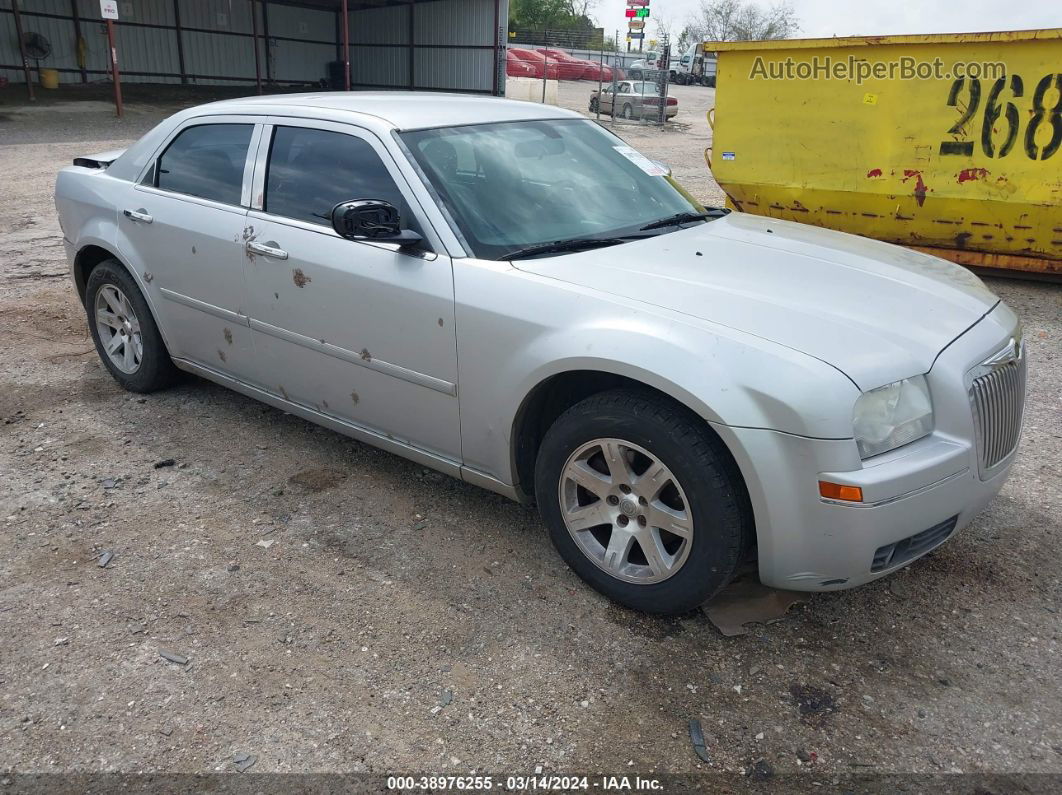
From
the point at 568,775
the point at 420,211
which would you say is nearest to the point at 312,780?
the point at 568,775

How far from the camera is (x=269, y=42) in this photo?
28.8 meters

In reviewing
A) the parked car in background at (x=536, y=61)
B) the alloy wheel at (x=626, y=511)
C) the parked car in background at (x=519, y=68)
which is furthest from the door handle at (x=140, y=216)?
the parked car in background at (x=536, y=61)

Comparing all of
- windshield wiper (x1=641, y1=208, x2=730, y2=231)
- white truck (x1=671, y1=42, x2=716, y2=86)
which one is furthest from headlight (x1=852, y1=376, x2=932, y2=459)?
white truck (x1=671, y1=42, x2=716, y2=86)

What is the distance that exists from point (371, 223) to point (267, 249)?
2.53 feet

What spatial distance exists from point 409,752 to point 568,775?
0.45 m

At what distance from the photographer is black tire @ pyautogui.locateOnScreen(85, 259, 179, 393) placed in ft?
15.1

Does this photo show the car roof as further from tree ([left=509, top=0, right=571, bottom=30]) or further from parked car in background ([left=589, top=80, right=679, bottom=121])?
tree ([left=509, top=0, right=571, bottom=30])

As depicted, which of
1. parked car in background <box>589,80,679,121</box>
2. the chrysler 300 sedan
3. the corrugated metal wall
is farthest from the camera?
parked car in background <box>589,80,679,121</box>

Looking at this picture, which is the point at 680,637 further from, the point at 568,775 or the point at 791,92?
the point at 791,92

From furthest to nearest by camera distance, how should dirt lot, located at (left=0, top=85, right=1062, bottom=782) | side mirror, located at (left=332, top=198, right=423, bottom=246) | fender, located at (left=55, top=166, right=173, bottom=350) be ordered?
1. fender, located at (left=55, top=166, right=173, bottom=350)
2. side mirror, located at (left=332, top=198, right=423, bottom=246)
3. dirt lot, located at (left=0, top=85, right=1062, bottom=782)

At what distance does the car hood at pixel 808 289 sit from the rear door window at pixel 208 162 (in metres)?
1.79

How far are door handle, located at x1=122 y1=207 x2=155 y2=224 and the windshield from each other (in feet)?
5.71

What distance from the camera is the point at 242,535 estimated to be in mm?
3498

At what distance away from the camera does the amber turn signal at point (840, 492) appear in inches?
95.9
